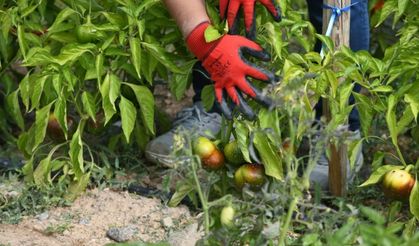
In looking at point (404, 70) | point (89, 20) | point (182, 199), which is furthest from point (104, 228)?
point (404, 70)

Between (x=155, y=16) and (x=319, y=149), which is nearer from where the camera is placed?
(x=319, y=149)

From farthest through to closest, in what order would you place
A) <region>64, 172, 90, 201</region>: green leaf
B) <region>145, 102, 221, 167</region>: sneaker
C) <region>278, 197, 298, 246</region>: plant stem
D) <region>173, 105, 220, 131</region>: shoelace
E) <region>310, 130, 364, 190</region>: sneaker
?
1. <region>173, 105, 220, 131</region>: shoelace
2. <region>145, 102, 221, 167</region>: sneaker
3. <region>310, 130, 364, 190</region>: sneaker
4. <region>64, 172, 90, 201</region>: green leaf
5. <region>278, 197, 298, 246</region>: plant stem

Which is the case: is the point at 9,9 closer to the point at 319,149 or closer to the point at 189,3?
the point at 189,3

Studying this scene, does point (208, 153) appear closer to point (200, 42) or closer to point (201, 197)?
point (200, 42)

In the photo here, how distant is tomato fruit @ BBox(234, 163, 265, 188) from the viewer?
3.08 m

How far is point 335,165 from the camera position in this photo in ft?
11.2

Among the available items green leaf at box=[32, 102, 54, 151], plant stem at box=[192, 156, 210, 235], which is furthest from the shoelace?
plant stem at box=[192, 156, 210, 235]

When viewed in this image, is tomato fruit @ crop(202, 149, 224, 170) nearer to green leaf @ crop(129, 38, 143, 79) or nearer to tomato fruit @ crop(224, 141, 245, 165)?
tomato fruit @ crop(224, 141, 245, 165)

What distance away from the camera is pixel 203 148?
3.05m

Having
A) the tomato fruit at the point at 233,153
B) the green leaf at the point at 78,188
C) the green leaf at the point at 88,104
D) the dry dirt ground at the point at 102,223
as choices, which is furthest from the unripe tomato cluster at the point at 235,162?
the green leaf at the point at 78,188

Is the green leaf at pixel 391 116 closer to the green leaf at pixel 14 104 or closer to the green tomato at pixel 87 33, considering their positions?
the green tomato at pixel 87 33

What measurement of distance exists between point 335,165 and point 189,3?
2.69 ft

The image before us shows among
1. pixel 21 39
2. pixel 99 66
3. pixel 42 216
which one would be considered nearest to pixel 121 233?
pixel 42 216

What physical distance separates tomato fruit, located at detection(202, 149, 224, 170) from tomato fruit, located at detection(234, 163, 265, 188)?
0.06m
